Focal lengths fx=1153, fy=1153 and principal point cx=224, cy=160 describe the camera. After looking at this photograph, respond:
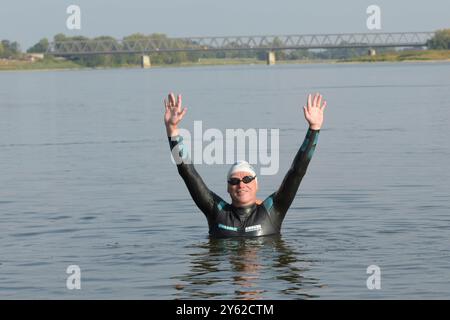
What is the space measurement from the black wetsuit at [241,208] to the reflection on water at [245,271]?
0.86 feet

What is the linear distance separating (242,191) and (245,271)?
1360mm

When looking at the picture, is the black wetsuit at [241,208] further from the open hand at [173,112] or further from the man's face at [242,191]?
the open hand at [173,112]

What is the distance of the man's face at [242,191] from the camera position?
18.1 m

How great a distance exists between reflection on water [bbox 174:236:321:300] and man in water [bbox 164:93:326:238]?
0.85 ft

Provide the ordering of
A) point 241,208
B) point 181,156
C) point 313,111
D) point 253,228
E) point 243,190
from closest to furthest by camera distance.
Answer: point 313,111
point 181,156
point 243,190
point 241,208
point 253,228

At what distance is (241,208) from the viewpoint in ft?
62.6

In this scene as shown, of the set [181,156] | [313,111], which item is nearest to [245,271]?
[181,156]

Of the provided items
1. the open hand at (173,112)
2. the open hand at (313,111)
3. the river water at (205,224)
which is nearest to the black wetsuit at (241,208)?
the river water at (205,224)

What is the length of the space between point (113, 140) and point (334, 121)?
1398cm

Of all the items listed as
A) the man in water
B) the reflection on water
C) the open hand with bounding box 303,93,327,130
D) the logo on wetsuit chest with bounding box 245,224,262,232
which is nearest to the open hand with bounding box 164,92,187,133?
the man in water

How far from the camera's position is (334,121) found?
187 feet

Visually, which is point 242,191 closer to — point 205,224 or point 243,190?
point 243,190

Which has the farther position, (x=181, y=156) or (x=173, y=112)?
(x=181, y=156)
